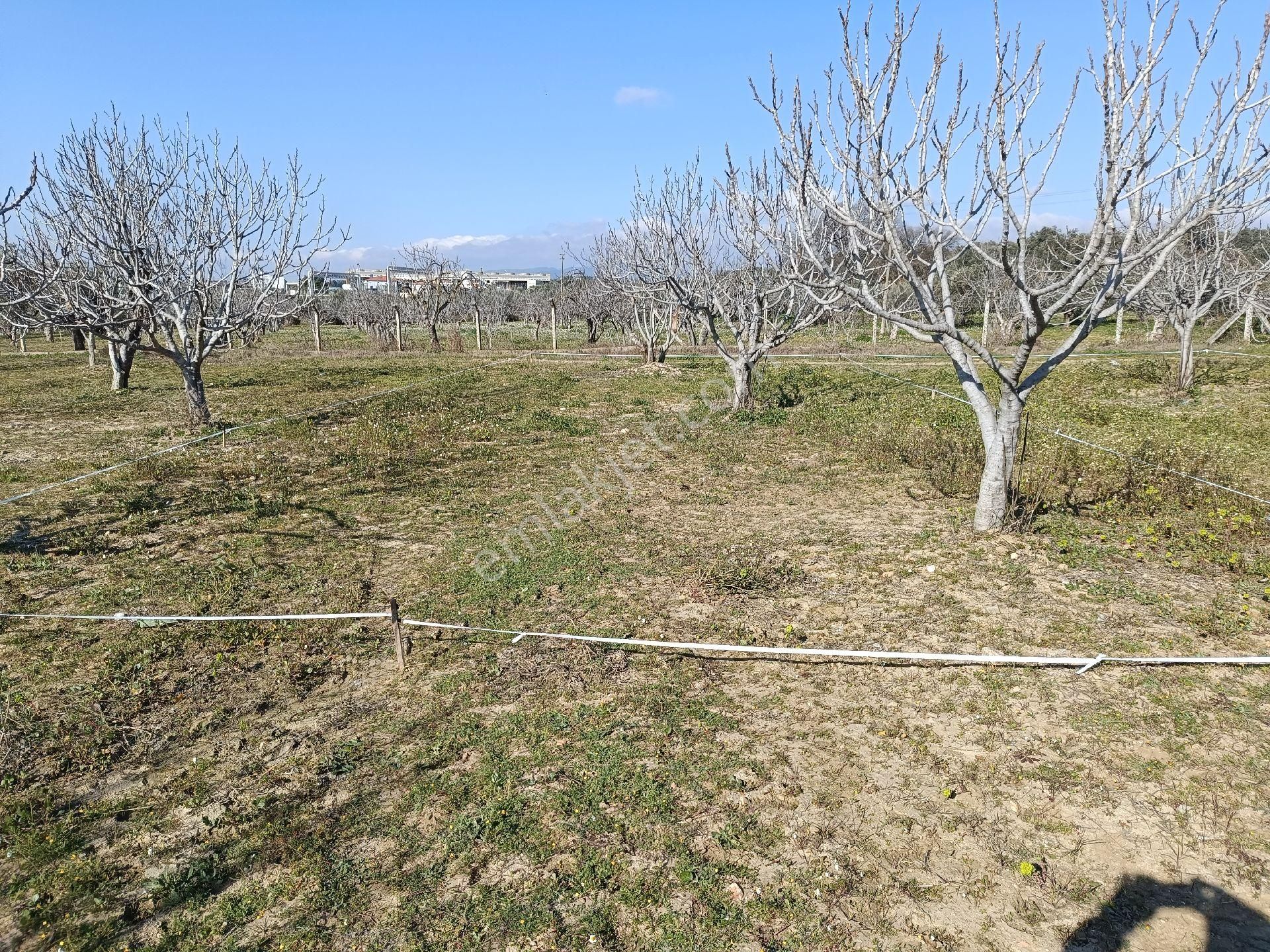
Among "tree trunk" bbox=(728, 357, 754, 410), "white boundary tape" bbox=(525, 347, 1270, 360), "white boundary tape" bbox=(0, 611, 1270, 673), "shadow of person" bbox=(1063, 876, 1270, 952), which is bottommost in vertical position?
"shadow of person" bbox=(1063, 876, 1270, 952)

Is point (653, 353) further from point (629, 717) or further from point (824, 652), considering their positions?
point (629, 717)

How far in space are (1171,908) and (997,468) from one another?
Result: 5.07 m

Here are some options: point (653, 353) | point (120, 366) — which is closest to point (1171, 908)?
point (653, 353)

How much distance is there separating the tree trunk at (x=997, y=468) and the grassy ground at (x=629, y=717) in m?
0.27

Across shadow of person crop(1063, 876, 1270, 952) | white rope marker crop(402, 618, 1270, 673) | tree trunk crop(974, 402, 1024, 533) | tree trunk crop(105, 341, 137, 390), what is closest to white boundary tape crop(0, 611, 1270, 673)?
white rope marker crop(402, 618, 1270, 673)

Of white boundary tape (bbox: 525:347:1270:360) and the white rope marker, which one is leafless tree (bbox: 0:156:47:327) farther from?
white boundary tape (bbox: 525:347:1270:360)

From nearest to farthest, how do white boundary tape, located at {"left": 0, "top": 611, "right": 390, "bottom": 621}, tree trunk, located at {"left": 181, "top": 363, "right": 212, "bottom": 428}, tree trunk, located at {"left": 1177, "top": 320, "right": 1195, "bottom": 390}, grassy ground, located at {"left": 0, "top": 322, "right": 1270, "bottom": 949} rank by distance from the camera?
grassy ground, located at {"left": 0, "top": 322, "right": 1270, "bottom": 949} → white boundary tape, located at {"left": 0, "top": 611, "right": 390, "bottom": 621} → tree trunk, located at {"left": 181, "top": 363, "right": 212, "bottom": 428} → tree trunk, located at {"left": 1177, "top": 320, "right": 1195, "bottom": 390}

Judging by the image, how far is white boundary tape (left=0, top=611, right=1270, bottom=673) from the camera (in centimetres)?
523

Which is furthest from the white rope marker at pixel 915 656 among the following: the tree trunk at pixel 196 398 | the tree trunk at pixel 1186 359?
the tree trunk at pixel 1186 359

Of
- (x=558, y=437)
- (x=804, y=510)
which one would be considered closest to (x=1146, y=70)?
(x=804, y=510)

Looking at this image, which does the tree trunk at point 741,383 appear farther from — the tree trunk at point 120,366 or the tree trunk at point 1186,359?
the tree trunk at point 120,366

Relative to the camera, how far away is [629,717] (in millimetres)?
4953

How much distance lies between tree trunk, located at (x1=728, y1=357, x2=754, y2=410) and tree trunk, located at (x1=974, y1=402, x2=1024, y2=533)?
25.7 ft

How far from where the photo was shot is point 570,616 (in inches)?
253
